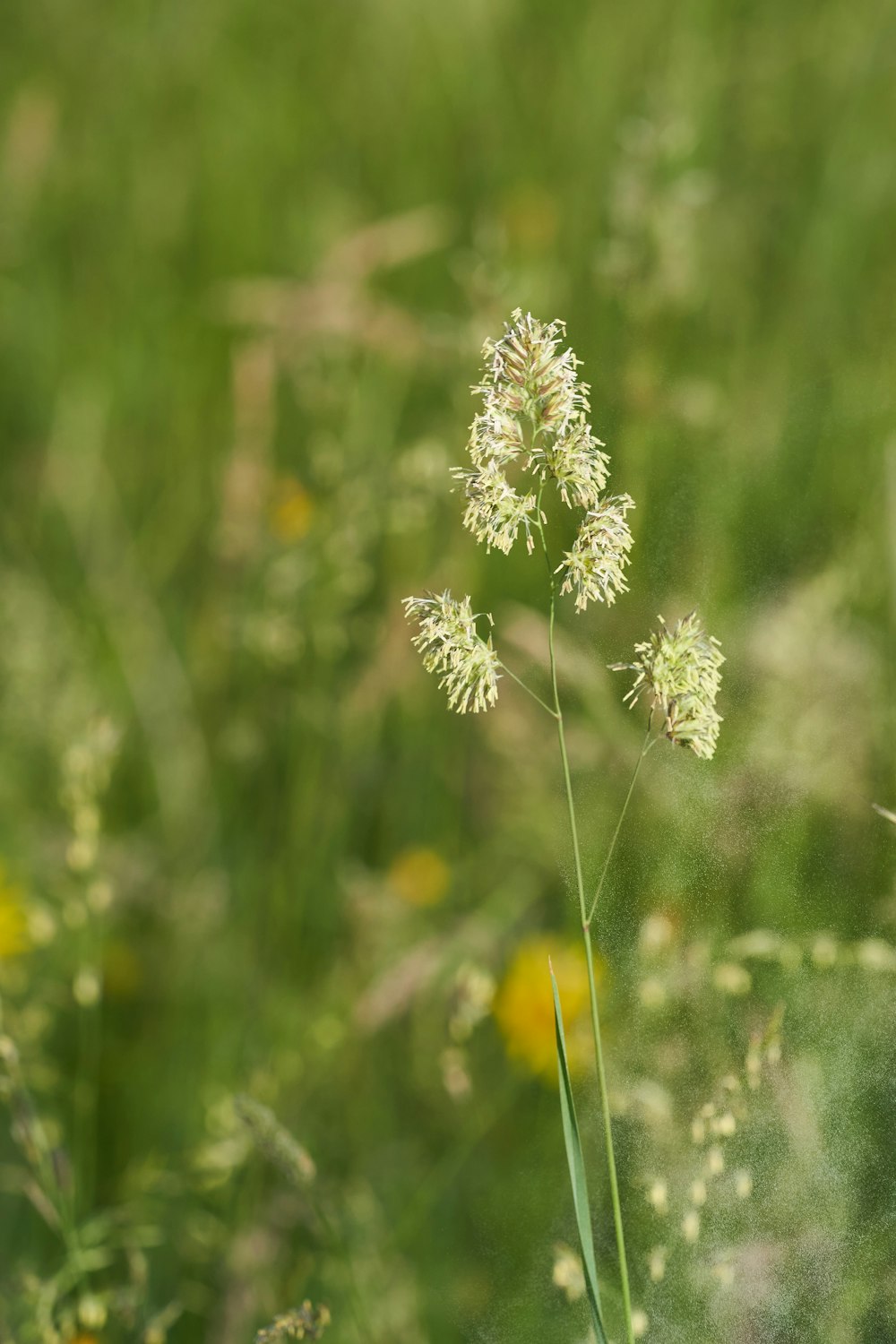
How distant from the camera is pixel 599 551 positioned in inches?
25.1

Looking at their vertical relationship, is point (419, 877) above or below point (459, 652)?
above

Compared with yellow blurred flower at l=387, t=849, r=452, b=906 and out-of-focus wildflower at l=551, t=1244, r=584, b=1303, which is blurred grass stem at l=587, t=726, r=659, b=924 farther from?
yellow blurred flower at l=387, t=849, r=452, b=906

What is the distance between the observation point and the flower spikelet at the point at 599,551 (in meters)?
0.63

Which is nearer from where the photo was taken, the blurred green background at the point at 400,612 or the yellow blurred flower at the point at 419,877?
the blurred green background at the point at 400,612

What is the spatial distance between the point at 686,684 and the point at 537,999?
999 mm

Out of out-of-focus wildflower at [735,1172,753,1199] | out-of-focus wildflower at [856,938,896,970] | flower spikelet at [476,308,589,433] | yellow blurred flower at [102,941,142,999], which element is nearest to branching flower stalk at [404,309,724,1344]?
flower spikelet at [476,308,589,433]

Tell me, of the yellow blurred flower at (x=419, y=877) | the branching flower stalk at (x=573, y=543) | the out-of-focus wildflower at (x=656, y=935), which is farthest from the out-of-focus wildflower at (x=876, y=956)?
the yellow blurred flower at (x=419, y=877)

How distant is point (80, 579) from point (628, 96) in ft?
4.89

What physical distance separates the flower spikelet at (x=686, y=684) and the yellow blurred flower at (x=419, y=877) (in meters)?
1.04

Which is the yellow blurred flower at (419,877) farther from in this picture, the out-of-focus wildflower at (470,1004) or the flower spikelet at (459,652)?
the flower spikelet at (459,652)

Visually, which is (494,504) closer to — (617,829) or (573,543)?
(573,543)

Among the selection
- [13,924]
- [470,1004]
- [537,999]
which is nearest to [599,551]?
[470,1004]

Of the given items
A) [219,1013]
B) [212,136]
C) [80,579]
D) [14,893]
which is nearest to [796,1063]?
[219,1013]

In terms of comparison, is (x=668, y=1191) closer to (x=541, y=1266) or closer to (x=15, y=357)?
(x=541, y=1266)
